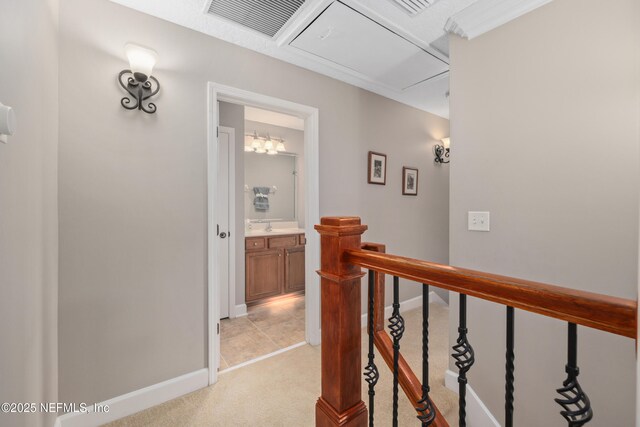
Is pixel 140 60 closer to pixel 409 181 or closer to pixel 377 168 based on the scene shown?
pixel 377 168

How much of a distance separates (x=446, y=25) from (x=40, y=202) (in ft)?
8.09

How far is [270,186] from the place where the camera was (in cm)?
435

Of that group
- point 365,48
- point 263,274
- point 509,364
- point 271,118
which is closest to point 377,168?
point 365,48

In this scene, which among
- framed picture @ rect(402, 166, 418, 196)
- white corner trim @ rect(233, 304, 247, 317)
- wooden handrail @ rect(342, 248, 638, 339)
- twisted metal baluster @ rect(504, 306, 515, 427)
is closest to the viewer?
wooden handrail @ rect(342, 248, 638, 339)

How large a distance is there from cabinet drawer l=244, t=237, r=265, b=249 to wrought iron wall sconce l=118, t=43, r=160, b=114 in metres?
1.89

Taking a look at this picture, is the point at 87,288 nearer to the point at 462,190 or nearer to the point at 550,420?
the point at 462,190

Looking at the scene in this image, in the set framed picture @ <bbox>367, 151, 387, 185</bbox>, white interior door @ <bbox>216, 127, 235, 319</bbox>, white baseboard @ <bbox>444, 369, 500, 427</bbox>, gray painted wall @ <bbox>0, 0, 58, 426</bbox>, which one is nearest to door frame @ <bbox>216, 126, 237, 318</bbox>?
white interior door @ <bbox>216, 127, 235, 319</bbox>

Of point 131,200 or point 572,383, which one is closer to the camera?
point 572,383

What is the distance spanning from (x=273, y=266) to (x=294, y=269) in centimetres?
36

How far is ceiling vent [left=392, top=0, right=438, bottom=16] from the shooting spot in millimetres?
→ 1698

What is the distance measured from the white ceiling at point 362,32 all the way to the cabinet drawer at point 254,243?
1.97 meters

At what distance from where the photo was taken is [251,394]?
1901 millimetres

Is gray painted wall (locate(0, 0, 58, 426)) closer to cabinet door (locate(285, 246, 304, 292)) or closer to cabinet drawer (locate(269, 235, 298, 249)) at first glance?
cabinet drawer (locate(269, 235, 298, 249))

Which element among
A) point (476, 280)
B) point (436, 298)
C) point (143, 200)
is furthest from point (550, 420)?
point (143, 200)
